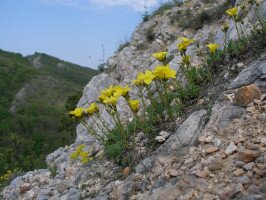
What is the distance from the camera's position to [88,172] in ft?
19.8

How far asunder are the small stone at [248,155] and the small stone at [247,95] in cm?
84

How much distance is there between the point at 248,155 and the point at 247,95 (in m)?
0.96

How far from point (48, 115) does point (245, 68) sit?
2317 inches

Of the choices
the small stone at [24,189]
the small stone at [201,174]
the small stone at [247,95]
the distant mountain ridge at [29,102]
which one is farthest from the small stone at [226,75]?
the distant mountain ridge at [29,102]

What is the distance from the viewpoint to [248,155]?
3.74m

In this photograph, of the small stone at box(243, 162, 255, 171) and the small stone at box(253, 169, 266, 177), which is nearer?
the small stone at box(253, 169, 266, 177)

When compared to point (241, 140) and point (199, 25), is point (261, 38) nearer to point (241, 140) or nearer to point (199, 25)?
point (241, 140)

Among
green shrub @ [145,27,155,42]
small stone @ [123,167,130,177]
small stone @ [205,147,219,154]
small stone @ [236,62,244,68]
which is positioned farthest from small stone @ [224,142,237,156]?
green shrub @ [145,27,155,42]

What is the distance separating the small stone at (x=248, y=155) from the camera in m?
3.71

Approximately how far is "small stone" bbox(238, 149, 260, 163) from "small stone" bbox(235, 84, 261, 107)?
32.9 inches

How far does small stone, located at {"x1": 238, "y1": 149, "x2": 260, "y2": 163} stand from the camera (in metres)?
3.71

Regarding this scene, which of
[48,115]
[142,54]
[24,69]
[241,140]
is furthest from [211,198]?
[24,69]

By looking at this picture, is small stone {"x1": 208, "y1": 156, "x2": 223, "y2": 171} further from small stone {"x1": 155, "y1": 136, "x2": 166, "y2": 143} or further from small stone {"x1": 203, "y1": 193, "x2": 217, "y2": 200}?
small stone {"x1": 155, "y1": 136, "x2": 166, "y2": 143}

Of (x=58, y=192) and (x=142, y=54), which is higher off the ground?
(x=142, y=54)
